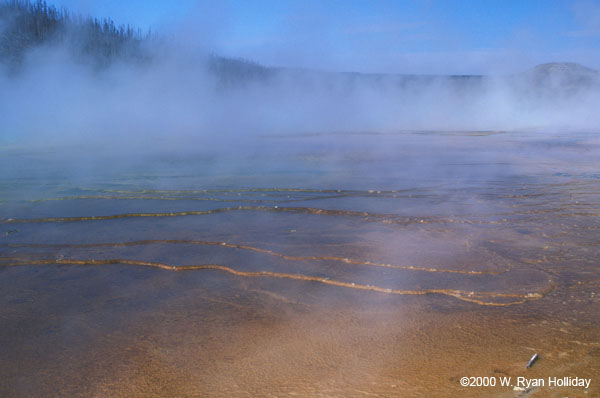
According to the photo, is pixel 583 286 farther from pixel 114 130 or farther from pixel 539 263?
pixel 114 130

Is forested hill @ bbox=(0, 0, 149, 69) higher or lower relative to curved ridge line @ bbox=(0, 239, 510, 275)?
higher

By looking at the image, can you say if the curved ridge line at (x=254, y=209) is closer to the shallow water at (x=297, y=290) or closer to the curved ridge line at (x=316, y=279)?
the shallow water at (x=297, y=290)

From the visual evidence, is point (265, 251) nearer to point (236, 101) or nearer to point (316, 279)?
point (316, 279)

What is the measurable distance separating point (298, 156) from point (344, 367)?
783 centimetres

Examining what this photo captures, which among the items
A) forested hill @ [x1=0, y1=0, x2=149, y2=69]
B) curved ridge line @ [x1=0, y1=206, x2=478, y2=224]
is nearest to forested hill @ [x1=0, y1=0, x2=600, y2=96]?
forested hill @ [x1=0, y1=0, x2=149, y2=69]

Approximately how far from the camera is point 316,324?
2252 millimetres

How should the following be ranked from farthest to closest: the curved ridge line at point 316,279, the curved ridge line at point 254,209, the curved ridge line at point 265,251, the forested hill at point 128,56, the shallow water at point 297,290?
the forested hill at point 128,56 → the curved ridge line at point 254,209 → the curved ridge line at point 265,251 → the curved ridge line at point 316,279 → the shallow water at point 297,290

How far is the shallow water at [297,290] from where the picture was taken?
1.85 m

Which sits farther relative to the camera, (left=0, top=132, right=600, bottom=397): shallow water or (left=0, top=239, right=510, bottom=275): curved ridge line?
(left=0, top=239, right=510, bottom=275): curved ridge line

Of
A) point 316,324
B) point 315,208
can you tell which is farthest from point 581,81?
point 316,324

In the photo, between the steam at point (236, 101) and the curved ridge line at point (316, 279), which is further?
the steam at point (236, 101)

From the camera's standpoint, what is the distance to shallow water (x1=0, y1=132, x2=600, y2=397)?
6.08 feet

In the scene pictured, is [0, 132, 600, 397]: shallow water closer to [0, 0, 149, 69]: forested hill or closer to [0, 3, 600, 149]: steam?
[0, 3, 600, 149]: steam

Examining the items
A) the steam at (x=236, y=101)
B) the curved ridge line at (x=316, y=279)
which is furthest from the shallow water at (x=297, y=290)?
the steam at (x=236, y=101)
